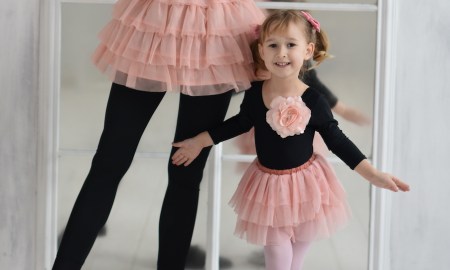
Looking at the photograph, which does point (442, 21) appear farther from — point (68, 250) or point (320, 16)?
point (68, 250)

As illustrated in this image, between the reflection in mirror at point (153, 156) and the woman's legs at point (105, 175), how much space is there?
1.56 feet

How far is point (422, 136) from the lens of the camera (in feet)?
7.22

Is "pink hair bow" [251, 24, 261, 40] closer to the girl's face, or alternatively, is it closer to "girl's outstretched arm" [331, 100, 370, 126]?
the girl's face

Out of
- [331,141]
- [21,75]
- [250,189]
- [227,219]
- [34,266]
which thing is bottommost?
[34,266]

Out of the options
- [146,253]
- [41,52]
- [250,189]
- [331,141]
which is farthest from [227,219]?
[41,52]

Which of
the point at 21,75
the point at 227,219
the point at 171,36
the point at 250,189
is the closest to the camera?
the point at 171,36

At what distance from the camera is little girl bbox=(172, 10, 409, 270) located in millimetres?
1755

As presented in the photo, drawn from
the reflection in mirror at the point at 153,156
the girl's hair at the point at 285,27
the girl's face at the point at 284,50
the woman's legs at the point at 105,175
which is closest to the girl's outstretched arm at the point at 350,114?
the reflection in mirror at the point at 153,156

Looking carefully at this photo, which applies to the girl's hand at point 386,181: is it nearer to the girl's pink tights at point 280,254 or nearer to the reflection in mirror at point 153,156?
the girl's pink tights at point 280,254

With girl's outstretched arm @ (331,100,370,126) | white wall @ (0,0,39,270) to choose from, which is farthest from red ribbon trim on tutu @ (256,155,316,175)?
white wall @ (0,0,39,270)

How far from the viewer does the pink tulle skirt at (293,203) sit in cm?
177

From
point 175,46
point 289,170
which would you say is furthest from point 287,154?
point 175,46

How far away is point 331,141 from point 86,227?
0.65m

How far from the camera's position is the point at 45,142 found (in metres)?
2.16
